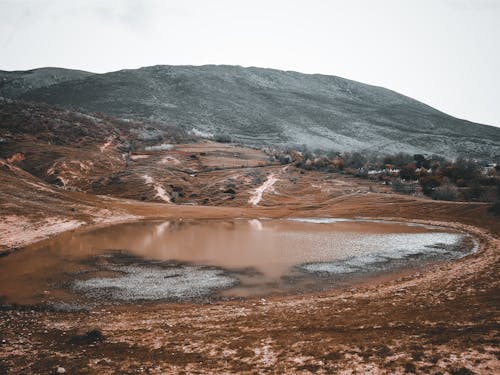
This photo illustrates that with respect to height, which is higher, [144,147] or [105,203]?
[144,147]

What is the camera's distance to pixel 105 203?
8962 cm

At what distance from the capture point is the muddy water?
111 ft

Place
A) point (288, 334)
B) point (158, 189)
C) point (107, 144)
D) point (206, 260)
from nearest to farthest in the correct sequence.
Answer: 1. point (288, 334)
2. point (206, 260)
3. point (158, 189)
4. point (107, 144)

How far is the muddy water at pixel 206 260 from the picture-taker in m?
33.8

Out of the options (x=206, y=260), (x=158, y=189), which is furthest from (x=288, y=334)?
(x=158, y=189)

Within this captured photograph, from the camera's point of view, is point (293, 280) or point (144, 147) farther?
point (144, 147)

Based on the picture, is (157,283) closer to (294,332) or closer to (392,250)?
(294,332)

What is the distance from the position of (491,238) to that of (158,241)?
163ft

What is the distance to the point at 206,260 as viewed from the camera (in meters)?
45.1

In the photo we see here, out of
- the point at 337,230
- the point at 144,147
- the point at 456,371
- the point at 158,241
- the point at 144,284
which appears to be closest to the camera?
the point at 456,371

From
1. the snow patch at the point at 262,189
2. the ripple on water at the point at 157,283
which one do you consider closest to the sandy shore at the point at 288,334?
the ripple on water at the point at 157,283

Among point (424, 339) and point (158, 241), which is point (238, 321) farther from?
point (158, 241)

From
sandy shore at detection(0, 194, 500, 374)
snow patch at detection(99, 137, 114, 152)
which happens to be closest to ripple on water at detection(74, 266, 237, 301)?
sandy shore at detection(0, 194, 500, 374)

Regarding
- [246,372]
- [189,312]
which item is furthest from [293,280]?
[246,372]
